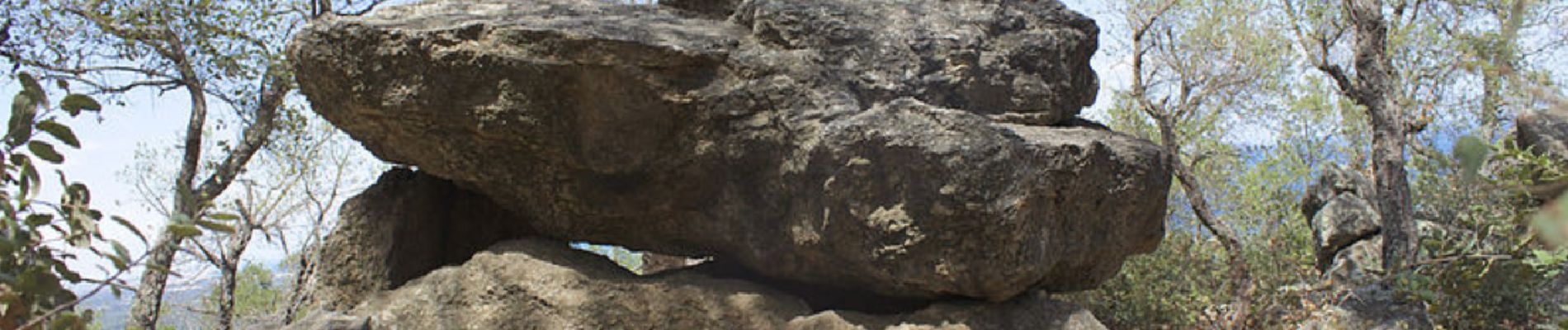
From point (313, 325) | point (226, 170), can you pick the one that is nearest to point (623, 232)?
point (313, 325)

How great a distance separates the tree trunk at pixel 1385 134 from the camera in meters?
10.5

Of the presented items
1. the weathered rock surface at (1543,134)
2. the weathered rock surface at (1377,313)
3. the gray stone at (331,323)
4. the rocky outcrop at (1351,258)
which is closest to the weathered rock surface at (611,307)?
the gray stone at (331,323)

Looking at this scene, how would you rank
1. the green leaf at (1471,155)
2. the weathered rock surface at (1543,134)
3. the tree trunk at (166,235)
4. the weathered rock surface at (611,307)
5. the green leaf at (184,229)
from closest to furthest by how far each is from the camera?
the green leaf at (1471,155), the green leaf at (184,229), the weathered rock surface at (611,307), the weathered rock surface at (1543,134), the tree trunk at (166,235)

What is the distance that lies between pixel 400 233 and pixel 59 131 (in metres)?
3.42

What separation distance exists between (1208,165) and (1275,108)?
4.73 feet

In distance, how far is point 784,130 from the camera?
205 inches

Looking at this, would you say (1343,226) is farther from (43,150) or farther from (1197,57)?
(43,150)

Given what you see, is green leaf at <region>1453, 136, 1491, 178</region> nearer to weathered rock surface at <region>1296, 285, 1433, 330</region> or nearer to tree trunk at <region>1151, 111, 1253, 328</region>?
weathered rock surface at <region>1296, 285, 1433, 330</region>

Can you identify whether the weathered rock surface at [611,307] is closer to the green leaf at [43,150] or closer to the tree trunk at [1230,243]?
the green leaf at [43,150]

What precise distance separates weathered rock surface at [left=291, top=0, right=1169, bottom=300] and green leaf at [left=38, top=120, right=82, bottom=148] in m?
2.62

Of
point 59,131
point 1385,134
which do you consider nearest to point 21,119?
point 59,131

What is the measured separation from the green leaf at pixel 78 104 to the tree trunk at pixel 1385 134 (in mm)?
10797

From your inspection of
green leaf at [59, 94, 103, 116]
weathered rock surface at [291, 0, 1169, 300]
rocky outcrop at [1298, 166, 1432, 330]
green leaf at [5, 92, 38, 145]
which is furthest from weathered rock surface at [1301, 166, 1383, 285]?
green leaf at [5, 92, 38, 145]

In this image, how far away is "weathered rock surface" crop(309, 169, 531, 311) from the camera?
584cm
